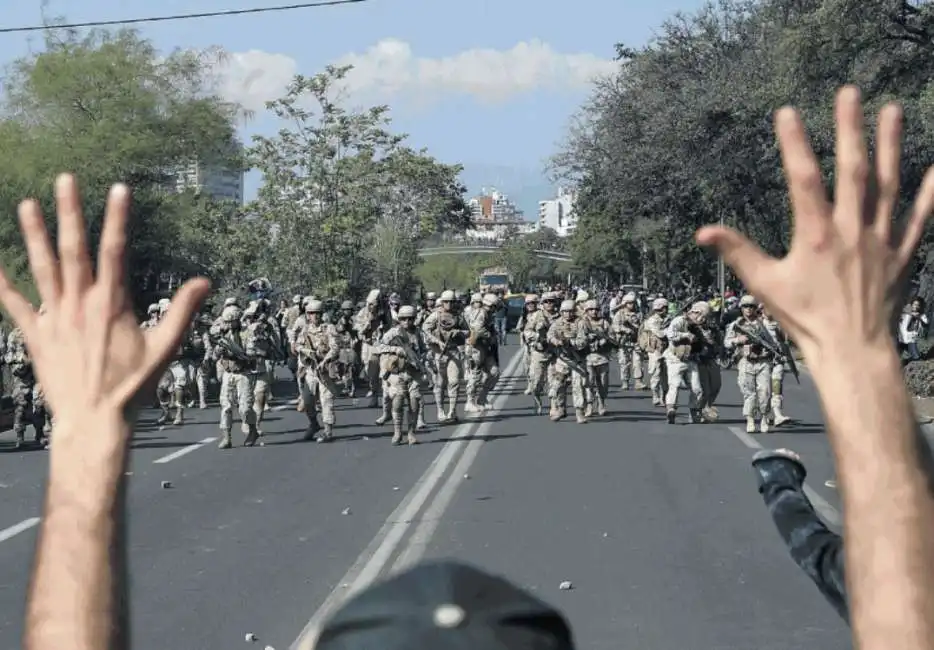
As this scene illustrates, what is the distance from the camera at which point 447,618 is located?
146cm

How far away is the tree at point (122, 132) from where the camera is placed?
135ft

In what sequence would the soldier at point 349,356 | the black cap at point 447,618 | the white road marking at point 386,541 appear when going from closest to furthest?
the black cap at point 447,618 → the white road marking at point 386,541 → the soldier at point 349,356

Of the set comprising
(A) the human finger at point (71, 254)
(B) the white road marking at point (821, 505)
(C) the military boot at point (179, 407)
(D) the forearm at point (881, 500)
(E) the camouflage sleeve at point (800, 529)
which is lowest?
(B) the white road marking at point (821, 505)

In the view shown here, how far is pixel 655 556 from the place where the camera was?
33.5 feet

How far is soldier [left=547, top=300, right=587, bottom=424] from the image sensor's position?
69.7 feet

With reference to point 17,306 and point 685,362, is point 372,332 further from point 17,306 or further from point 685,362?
point 17,306

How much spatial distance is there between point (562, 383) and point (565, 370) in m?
0.19

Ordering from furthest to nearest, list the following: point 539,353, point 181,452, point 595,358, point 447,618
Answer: point 539,353 → point 595,358 → point 181,452 → point 447,618

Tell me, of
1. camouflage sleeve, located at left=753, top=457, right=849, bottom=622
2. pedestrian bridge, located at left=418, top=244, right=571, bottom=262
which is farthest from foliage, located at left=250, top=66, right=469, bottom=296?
pedestrian bridge, located at left=418, top=244, right=571, bottom=262

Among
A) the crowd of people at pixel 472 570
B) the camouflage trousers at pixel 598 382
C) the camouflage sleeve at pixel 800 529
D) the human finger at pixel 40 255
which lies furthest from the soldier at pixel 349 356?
the crowd of people at pixel 472 570

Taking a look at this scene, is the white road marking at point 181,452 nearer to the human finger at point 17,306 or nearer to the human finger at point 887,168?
the human finger at point 17,306

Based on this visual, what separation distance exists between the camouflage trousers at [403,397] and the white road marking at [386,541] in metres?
0.64

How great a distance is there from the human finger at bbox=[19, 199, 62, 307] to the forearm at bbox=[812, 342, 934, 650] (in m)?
0.92

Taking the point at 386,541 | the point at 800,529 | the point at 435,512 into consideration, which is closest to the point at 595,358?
the point at 435,512
